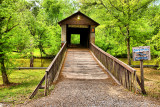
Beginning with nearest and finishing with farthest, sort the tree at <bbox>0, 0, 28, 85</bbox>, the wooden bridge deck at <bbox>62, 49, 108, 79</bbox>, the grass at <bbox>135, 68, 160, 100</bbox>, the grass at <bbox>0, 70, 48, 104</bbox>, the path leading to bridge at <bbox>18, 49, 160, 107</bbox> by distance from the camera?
the path leading to bridge at <bbox>18, 49, 160, 107</bbox>
the grass at <bbox>135, 68, 160, 100</bbox>
the grass at <bbox>0, 70, 48, 104</bbox>
the wooden bridge deck at <bbox>62, 49, 108, 79</bbox>
the tree at <bbox>0, 0, 28, 85</bbox>

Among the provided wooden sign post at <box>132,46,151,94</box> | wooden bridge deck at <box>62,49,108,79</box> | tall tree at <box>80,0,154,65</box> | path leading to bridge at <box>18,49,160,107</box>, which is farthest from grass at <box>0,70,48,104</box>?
tall tree at <box>80,0,154,65</box>

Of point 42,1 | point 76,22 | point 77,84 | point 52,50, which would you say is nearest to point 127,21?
point 76,22

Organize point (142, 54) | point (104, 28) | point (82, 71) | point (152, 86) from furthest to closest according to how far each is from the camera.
Answer: point (104, 28), point (152, 86), point (82, 71), point (142, 54)

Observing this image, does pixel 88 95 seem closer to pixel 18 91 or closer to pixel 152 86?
pixel 18 91

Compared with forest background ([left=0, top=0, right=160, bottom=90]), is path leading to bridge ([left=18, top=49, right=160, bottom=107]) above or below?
below

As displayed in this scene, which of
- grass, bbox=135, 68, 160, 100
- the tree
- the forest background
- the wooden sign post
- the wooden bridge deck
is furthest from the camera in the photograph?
the forest background

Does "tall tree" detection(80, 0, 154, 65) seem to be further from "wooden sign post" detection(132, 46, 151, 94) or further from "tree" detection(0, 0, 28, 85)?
"tree" detection(0, 0, 28, 85)

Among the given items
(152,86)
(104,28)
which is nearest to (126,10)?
(104,28)

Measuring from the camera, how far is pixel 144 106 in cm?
407

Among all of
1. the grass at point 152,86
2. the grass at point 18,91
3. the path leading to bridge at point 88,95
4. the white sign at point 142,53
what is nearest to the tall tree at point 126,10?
the grass at point 152,86

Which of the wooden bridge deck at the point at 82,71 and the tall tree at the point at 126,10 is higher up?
the tall tree at the point at 126,10

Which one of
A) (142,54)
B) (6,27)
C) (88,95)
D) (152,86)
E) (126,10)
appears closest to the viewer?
(88,95)

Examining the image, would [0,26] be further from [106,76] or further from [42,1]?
[42,1]

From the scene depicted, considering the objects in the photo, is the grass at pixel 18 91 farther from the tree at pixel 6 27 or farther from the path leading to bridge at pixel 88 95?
the tree at pixel 6 27
